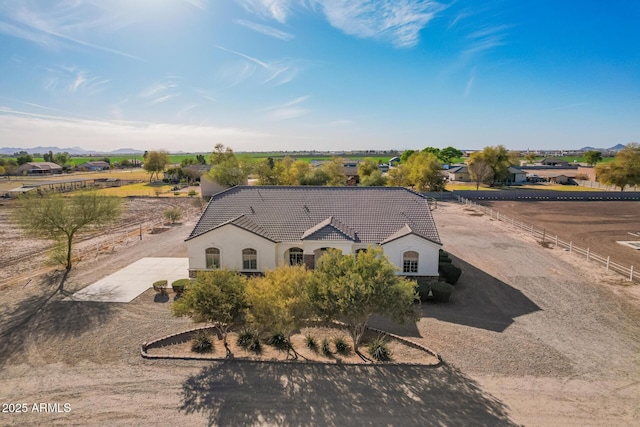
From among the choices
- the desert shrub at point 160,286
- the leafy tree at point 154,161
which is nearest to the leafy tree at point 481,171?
the desert shrub at point 160,286

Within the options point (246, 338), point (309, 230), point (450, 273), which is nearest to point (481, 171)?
point (450, 273)

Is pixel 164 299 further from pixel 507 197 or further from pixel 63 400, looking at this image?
pixel 507 197

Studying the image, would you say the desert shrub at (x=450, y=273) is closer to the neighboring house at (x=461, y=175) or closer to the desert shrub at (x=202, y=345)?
the desert shrub at (x=202, y=345)

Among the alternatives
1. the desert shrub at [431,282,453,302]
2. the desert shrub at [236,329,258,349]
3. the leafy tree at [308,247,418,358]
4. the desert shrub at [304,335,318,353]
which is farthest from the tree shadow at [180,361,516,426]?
the desert shrub at [431,282,453,302]

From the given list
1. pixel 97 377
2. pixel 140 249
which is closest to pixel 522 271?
pixel 97 377

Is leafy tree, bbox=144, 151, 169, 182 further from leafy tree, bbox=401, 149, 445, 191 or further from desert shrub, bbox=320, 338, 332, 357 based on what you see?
desert shrub, bbox=320, 338, 332, 357

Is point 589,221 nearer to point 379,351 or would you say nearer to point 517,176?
point 379,351

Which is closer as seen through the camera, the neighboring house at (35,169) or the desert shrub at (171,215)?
the desert shrub at (171,215)
